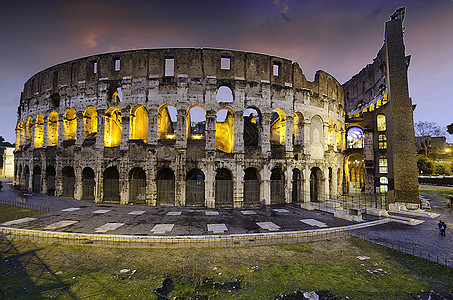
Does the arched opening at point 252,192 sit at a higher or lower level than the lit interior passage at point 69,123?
lower

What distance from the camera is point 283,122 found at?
1923 centimetres

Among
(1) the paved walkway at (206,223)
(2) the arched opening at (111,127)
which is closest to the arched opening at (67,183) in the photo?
(1) the paved walkway at (206,223)

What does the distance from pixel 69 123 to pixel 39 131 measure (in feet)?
18.8

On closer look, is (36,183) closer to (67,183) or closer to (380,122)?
(67,183)

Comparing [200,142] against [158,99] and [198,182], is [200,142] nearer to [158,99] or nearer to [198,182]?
[198,182]

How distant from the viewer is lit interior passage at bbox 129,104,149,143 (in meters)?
17.9

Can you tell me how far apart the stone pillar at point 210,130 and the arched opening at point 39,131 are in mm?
20861

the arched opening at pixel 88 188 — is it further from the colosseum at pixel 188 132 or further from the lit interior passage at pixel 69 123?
the lit interior passage at pixel 69 123

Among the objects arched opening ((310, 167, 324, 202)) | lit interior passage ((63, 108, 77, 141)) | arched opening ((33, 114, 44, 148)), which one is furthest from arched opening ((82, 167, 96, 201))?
arched opening ((310, 167, 324, 202))

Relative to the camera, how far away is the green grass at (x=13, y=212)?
12.4m

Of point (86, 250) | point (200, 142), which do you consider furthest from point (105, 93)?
point (86, 250)

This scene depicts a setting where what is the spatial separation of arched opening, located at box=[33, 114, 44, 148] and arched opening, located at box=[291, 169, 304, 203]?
29346mm

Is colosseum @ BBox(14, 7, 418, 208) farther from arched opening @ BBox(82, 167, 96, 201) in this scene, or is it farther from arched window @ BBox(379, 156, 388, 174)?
arched window @ BBox(379, 156, 388, 174)

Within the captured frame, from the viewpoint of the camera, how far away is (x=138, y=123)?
19.4 m
